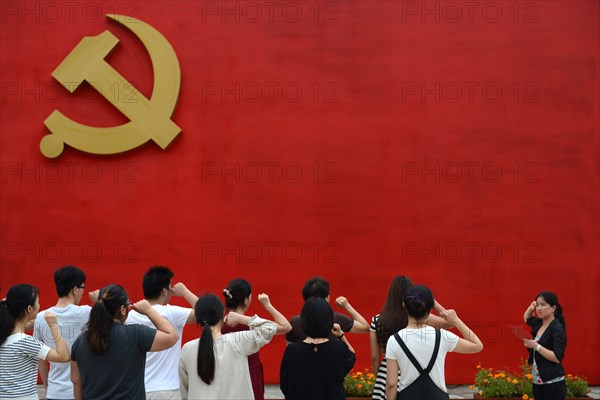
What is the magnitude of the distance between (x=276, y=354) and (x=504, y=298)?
230cm

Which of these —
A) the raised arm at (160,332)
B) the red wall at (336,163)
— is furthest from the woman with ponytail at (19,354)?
the red wall at (336,163)

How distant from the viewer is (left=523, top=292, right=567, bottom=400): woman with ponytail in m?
4.94

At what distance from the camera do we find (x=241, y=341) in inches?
137

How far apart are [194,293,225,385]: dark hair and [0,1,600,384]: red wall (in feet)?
11.6

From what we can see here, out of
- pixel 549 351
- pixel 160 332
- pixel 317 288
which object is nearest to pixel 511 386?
pixel 549 351

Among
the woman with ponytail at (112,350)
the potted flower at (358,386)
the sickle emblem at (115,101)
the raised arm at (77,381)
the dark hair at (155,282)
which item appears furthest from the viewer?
the sickle emblem at (115,101)

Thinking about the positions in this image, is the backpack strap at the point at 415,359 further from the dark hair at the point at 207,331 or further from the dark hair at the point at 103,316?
the dark hair at the point at 103,316

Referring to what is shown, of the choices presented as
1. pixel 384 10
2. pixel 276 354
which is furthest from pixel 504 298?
pixel 384 10

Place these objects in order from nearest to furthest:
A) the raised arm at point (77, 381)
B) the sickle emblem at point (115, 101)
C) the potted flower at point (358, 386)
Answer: the raised arm at point (77, 381), the potted flower at point (358, 386), the sickle emblem at point (115, 101)

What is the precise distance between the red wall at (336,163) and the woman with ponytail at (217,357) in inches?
140

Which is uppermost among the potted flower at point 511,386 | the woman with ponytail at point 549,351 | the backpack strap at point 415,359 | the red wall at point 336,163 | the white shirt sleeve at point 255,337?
the red wall at point 336,163

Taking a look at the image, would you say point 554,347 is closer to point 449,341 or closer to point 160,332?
point 449,341

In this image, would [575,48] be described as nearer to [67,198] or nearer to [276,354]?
[276,354]

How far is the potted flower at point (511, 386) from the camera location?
6184 millimetres
